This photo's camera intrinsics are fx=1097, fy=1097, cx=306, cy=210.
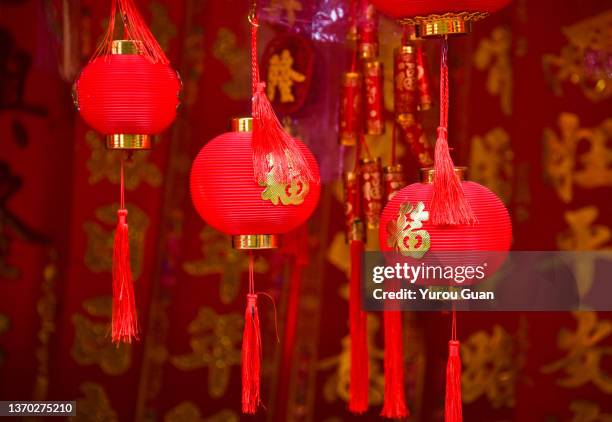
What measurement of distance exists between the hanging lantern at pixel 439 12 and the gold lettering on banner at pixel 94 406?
4.97 ft

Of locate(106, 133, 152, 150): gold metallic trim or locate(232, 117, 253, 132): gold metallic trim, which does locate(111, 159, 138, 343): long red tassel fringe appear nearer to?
locate(106, 133, 152, 150): gold metallic trim

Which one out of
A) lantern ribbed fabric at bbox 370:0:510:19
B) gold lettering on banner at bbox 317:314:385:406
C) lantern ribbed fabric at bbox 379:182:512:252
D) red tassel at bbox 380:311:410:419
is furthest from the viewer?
gold lettering on banner at bbox 317:314:385:406

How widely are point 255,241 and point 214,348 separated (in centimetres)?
96

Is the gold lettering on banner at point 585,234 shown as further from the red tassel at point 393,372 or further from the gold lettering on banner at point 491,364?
the red tassel at point 393,372

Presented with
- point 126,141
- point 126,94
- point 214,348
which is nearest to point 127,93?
point 126,94

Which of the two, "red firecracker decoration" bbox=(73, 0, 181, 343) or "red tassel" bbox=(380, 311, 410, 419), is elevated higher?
"red firecracker decoration" bbox=(73, 0, 181, 343)

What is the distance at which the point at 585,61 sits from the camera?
9.80 feet

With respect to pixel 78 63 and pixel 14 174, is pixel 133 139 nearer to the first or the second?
pixel 78 63

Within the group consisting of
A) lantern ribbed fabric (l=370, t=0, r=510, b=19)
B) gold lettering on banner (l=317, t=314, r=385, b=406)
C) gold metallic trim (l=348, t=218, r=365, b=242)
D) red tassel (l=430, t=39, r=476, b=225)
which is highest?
lantern ribbed fabric (l=370, t=0, r=510, b=19)

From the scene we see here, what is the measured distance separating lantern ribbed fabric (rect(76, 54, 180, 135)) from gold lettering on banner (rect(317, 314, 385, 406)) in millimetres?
1135

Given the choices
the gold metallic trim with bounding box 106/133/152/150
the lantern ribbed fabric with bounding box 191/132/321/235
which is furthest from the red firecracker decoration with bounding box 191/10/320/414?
the gold metallic trim with bounding box 106/133/152/150

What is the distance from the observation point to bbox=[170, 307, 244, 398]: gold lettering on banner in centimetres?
314

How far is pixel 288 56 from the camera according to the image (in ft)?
8.59

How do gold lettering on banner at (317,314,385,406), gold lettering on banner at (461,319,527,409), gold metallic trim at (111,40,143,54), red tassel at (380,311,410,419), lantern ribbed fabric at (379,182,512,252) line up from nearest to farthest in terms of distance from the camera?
lantern ribbed fabric at (379,182,512,252) < gold metallic trim at (111,40,143,54) < red tassel at (380,311,410,419) < gold lettering on banner at (461,319,527,409) < gold lettering on banner at (317,314,385,406)
